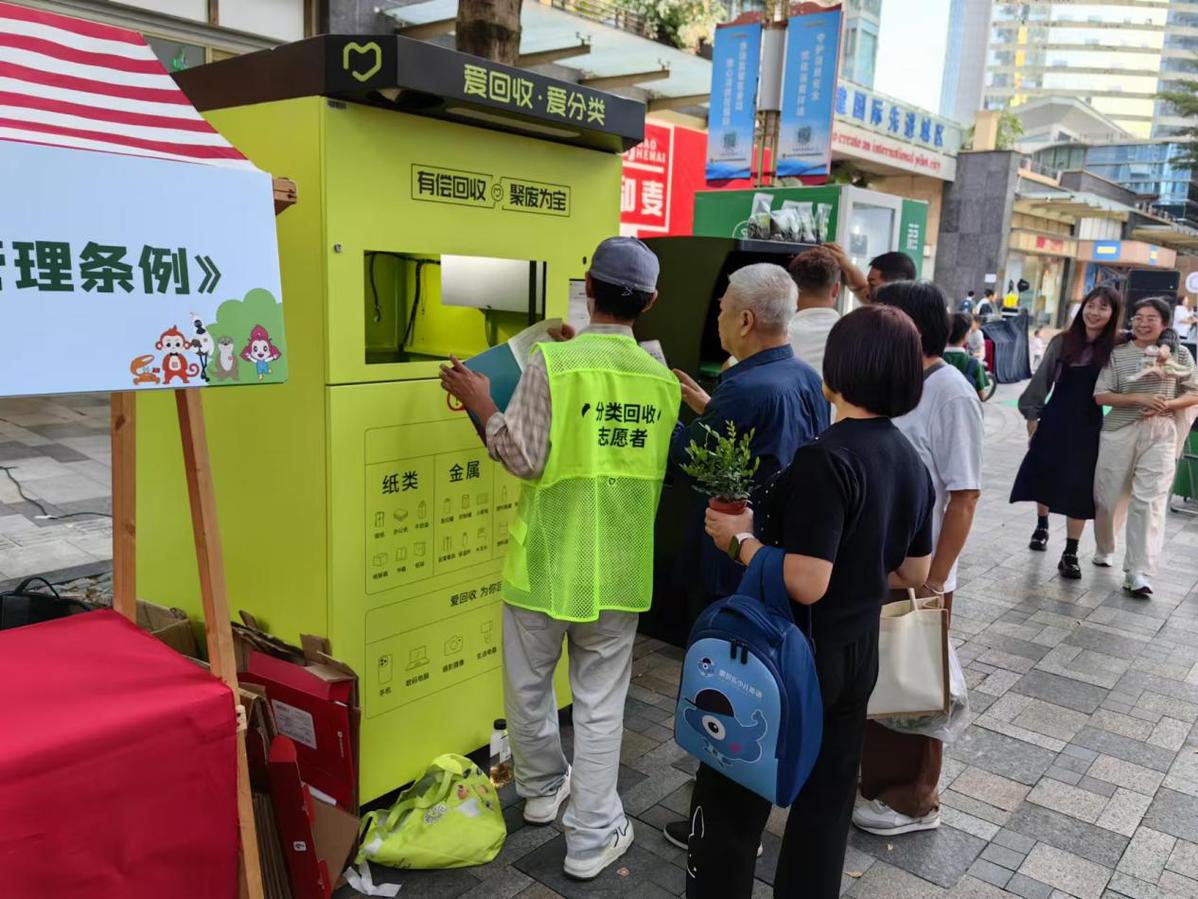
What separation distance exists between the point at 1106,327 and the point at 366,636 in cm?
461

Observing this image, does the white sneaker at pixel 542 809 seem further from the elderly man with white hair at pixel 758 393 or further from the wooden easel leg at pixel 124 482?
the wooden easel leg at pixel 124 482

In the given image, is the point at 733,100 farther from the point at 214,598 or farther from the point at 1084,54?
the point at 1084,54

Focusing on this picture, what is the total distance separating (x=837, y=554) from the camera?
1.89m

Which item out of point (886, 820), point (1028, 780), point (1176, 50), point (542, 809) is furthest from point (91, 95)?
point (1176, 50)

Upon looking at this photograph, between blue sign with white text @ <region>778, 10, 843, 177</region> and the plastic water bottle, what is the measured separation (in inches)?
180

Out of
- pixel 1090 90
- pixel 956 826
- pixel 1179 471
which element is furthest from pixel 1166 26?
pixel 956 826

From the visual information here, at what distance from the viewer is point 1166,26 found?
300 ft

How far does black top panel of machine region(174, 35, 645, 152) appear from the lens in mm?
2332

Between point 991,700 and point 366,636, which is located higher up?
point 366,636

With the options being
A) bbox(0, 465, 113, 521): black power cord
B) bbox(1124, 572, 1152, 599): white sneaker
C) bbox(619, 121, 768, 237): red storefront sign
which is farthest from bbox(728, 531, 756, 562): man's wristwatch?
bbox(619, 121, 768, 237): red storefront sign

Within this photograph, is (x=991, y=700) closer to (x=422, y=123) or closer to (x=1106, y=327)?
(x=1106, y=327)

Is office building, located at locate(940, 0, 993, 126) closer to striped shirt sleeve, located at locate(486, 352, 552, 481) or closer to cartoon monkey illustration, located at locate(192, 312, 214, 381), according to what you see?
striped shirt sleeve, located at locate(486, 352, 552, 481)

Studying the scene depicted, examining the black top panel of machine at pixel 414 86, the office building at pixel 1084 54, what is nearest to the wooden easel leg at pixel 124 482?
the black top panel of machine at pixel 414 86

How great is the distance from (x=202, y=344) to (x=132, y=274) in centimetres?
18
